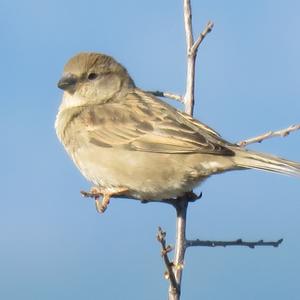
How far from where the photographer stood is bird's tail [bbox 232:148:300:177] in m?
4.57

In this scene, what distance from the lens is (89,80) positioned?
6.04m

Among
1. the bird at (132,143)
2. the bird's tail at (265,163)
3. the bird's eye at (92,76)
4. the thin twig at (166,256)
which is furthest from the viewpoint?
the bird's eye at (92,76)

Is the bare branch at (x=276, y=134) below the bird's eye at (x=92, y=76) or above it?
below

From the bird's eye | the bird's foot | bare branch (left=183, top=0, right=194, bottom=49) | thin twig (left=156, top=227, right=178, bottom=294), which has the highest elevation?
the bird's eye

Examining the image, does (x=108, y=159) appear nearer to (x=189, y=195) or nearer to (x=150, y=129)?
(x=150, y=129)

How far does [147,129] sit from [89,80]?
0.94 meters

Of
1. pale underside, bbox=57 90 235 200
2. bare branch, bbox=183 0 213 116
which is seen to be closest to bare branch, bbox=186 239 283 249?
pale underside, bbox=57 90 235 200

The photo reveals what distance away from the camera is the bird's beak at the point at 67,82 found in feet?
19.3

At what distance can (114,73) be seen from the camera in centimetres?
629

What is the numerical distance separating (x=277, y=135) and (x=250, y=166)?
1.03 feet

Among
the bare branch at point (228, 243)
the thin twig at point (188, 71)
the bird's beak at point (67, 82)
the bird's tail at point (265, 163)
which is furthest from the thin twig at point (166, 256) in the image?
the bird's beak at point (67, 82)

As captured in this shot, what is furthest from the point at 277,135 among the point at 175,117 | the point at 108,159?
the point at 108,159

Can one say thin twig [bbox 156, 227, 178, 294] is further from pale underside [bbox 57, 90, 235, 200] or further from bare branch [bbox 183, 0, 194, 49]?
bare branch [bbox 183, 0, 194, 49]

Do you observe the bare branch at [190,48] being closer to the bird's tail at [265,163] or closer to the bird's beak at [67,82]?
the bird's tail at [265,163]
